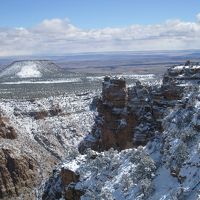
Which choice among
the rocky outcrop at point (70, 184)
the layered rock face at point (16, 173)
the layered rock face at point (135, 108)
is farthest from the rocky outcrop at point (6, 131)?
the rocky outcrop at point (70, 184)

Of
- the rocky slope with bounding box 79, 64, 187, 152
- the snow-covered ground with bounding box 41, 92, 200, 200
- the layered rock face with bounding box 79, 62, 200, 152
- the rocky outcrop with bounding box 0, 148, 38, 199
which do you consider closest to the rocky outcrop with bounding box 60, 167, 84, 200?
the snow-covered ground with bounding box 41, 92, 200, 200

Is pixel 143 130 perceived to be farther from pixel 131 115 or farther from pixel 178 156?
pixel 178 156

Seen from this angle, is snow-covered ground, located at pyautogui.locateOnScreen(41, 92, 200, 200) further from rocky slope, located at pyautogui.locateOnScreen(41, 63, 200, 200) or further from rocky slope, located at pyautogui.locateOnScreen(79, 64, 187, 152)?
rocky slope, located at pyautogui.locateOnScreen(79, 64, 187, 152)

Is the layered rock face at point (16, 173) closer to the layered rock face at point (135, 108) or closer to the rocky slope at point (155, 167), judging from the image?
the layered rock face at point (135, 108)

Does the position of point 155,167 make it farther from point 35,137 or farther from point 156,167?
point 35,137

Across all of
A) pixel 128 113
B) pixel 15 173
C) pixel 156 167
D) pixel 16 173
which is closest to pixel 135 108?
pixel 128 113

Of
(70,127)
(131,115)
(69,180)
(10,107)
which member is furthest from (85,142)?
(10,107)

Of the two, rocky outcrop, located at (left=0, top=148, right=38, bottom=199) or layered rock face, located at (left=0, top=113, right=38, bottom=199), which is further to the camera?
rocky outcrop, located at (left=0, top=148, right=38, bottom=199)
